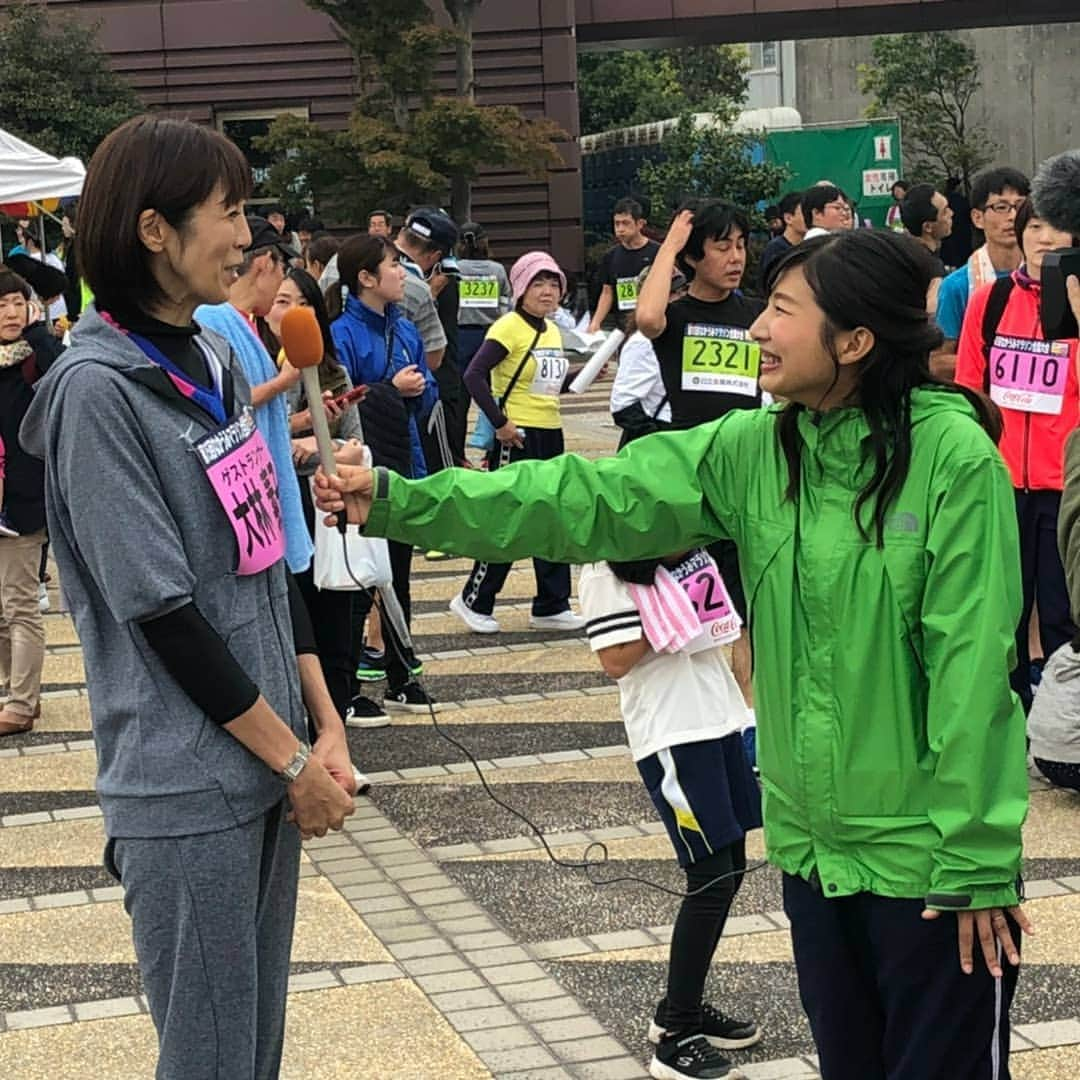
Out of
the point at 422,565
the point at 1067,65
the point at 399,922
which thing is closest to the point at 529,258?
the point at 422,565

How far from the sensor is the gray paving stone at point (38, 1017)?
495 cm

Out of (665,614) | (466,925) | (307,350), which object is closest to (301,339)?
(307,350)

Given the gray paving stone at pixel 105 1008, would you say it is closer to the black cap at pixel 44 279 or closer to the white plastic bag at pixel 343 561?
the white plastic bag at pixel 343 561

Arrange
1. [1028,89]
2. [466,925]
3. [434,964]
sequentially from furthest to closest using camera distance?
[1028,89] → [466,925] → [434,964]

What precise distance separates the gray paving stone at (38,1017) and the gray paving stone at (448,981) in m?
0.90

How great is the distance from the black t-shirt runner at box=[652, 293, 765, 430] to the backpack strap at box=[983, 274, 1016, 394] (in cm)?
87

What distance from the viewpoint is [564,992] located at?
5.05 metres

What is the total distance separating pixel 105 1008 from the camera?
504 cm

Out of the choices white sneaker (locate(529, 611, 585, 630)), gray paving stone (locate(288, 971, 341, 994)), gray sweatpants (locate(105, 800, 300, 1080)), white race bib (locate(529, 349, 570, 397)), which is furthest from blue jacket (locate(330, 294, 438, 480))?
gray sweatpants (locate(105, 800, 300, 1080))

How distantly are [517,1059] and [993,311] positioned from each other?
3834 millimetres

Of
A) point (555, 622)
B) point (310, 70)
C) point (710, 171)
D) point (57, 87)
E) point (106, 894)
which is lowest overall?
point (555, 622)

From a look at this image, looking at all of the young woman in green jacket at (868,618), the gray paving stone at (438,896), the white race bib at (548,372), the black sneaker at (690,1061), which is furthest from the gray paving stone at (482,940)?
the white race bib at (548,372)

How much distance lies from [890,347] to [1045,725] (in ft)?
11.9

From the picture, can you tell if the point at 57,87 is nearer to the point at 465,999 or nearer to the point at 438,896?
the point at 438,896
